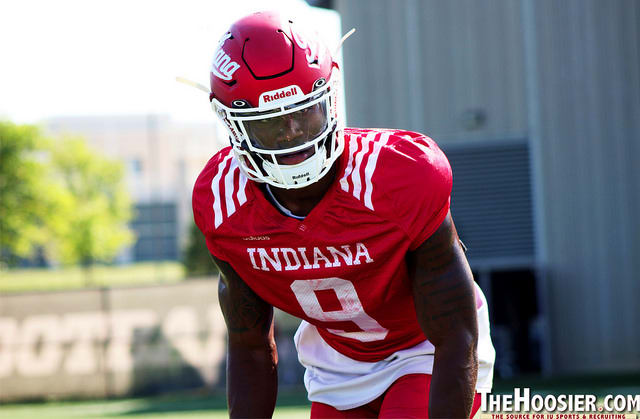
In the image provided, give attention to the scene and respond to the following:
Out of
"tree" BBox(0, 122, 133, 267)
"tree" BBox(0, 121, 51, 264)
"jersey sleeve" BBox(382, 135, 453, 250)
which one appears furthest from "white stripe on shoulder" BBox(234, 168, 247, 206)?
"tree" BBox(0, 122, 133, 267)

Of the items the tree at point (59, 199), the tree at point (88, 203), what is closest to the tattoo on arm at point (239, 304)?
the tree at point (59, 199)

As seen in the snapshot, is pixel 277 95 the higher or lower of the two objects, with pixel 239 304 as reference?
higher

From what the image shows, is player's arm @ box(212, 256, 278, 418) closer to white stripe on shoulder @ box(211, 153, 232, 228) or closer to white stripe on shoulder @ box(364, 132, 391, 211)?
white stripe on shoulder @ box(211, 153, 232, 228)

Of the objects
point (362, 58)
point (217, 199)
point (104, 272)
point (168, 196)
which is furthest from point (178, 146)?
point (217, 199)

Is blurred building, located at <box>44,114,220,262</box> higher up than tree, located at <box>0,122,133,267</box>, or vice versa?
tree, located at <box>0,122,133,267</box>

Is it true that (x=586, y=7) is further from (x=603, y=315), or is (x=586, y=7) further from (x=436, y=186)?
(x=436, y=186)

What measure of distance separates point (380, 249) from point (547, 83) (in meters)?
10.1

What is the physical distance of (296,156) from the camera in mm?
2721

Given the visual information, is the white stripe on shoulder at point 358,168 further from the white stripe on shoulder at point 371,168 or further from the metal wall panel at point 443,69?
the metal wall panel at point 443,69

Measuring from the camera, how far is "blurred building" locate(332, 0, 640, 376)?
11.9 m

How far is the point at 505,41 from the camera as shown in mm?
12312

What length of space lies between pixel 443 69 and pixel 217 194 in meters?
9.90

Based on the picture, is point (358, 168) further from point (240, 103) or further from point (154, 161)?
point (154, 161)

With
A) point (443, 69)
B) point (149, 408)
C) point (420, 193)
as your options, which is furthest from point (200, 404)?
point (420, 193)
